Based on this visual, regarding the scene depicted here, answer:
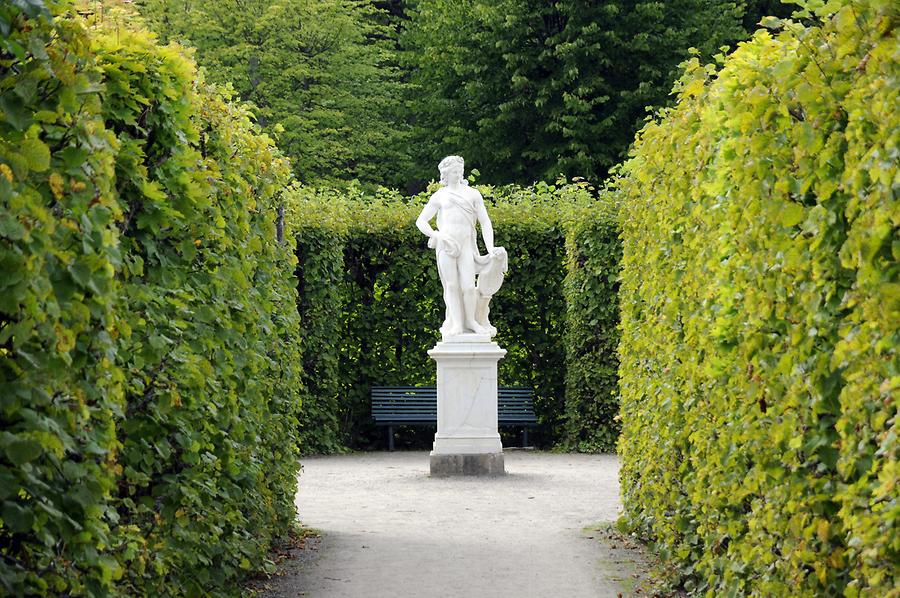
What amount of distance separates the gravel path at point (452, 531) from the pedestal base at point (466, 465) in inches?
9.6

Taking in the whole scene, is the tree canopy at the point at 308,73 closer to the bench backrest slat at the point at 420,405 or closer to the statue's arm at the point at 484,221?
the bench backrest slat at the point at 420,405

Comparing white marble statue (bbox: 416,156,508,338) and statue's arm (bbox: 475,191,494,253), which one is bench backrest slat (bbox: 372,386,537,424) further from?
statue's arm (bbox: 475,191,494,253)

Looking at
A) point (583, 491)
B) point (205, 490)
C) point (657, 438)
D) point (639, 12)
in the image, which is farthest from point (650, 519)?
point (639, 12)

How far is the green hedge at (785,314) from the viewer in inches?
129

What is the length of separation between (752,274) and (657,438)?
2659mm

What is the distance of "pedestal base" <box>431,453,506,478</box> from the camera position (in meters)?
12.8

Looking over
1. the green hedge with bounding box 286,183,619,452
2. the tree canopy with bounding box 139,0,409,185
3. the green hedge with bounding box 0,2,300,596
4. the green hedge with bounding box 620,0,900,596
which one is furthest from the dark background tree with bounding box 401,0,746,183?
the green hedge with bounding box 620,0,900,596

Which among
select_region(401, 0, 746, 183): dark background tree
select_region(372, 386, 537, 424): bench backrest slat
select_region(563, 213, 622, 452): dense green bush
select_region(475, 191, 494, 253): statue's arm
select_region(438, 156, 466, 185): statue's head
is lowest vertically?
select_region(372, 386, 537, 424): bench backrest slat

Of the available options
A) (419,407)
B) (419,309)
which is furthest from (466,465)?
(419,309)

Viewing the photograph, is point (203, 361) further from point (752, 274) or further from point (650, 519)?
point (650, 519)

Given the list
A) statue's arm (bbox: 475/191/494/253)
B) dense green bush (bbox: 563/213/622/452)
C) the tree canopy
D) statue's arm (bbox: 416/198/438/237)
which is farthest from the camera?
the tree canopy

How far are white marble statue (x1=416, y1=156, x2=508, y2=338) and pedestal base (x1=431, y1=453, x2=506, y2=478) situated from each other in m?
1.32

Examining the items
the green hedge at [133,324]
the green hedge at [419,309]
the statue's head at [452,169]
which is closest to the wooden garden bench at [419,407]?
the green hedge at [419,309]

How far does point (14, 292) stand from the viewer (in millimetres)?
2963
